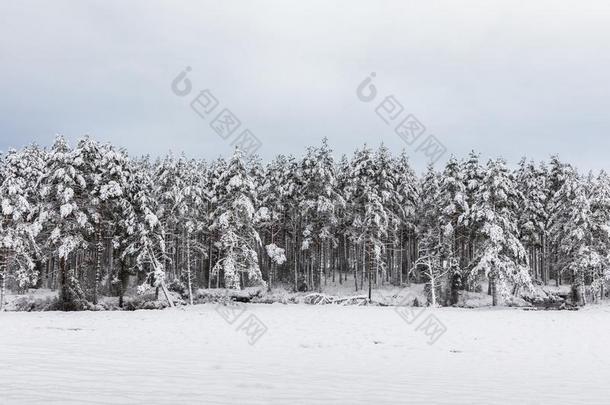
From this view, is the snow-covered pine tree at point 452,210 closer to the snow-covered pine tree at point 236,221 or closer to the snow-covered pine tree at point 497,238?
the snow-covered pine tree at point 497,238

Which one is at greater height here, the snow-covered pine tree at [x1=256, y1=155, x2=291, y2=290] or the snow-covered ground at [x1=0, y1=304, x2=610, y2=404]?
the snow-covered pine tree at [x1=256, y1=155, x2=291, y2=290]

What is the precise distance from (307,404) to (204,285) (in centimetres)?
4550

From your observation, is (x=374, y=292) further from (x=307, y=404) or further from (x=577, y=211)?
(x=307, y=404)

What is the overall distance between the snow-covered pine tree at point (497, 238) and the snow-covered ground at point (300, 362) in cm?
1102

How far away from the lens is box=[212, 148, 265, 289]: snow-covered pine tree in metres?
33.8

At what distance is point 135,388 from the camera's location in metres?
6.46

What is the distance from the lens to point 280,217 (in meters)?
45.1

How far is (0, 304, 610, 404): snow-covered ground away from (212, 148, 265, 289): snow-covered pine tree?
12.0m

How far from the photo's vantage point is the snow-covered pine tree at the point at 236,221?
33844 millimetres

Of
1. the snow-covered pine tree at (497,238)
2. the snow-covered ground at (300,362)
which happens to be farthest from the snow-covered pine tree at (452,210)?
the snow-covered ground at (300,362)

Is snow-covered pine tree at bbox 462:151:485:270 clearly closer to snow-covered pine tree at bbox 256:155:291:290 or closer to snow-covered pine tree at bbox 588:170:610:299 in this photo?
snow-covered pine tree at bbox 588:170:610:299

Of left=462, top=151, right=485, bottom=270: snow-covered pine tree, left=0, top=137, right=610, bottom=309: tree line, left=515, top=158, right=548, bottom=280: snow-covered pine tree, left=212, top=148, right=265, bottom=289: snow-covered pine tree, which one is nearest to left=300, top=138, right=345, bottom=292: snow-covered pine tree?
left=0, top=137, right=610, bottom=309: tree line

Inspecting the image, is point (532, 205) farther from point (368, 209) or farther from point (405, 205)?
point (368, 209)

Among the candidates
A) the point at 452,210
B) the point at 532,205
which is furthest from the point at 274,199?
the point at 532,205
